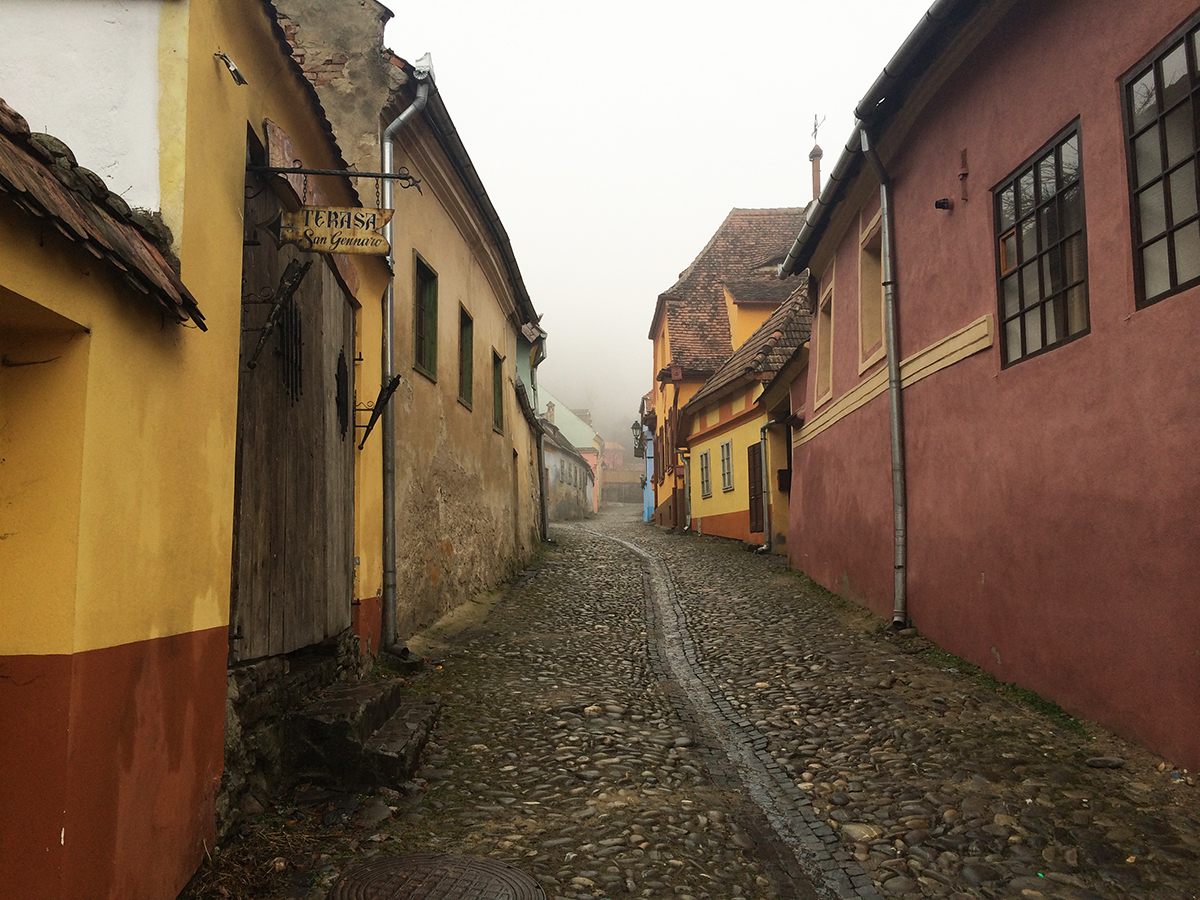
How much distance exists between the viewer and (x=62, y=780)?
8.58ft

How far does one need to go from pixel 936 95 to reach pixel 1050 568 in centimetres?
414

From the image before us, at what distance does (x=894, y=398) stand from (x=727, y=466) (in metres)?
11.6

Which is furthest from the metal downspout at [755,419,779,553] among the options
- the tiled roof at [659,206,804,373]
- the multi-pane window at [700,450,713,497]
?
the tiled roof at [659,206,804,373]

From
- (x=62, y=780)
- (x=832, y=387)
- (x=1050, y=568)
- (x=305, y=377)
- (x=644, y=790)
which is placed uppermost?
(x=832, y=387)

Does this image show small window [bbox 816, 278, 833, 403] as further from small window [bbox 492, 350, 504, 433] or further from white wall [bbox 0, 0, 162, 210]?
white wall [bbox 0, 0, 162, 210]

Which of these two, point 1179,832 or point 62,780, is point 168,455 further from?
point 1179,832

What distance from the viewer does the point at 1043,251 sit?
19.0 ft

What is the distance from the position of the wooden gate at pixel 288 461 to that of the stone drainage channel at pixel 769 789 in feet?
8.64

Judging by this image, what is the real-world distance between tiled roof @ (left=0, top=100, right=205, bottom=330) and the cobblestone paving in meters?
3.47

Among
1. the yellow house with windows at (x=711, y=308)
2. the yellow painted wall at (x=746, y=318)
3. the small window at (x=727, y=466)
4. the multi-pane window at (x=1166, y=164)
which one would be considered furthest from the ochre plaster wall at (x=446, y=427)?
the yellow painted wall at (x=746, y=318)

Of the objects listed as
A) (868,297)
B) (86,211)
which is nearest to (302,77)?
(86,211)

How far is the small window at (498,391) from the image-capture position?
44.7 ft

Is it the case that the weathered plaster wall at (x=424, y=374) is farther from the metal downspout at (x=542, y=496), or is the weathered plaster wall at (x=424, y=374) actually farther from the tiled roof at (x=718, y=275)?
the tiled roof at (x=718, y=275)

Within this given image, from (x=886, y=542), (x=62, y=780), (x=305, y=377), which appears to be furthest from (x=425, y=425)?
(x=62, y=780)
